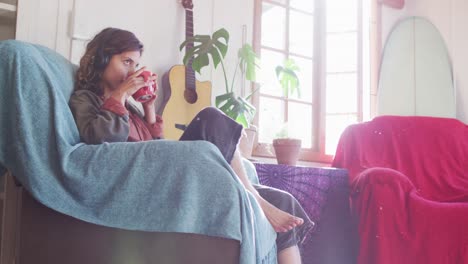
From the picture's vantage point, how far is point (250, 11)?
3262mm

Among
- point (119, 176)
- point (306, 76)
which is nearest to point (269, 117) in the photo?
point (306, 76)

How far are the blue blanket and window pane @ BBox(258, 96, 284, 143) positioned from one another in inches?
72.8

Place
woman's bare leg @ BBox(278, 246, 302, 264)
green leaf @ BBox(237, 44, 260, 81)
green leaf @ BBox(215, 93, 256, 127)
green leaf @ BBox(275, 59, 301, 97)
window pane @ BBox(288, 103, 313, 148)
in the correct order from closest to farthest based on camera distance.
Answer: woman's bare leg @ BBox(278, 246, 302, 264)
green leaf @ BBox(215, 93, 256, 127)
green leaf @ BBox(237, 44, 260, 81)
green leaf @ BBox(275, 59, 301, 97)
window pane @ BBox(288, 103, 313, 148)

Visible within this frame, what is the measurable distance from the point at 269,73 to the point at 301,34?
0.44 metres

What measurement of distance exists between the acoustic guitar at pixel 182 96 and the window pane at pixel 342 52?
1.26 metres

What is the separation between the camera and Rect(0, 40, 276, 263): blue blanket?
4.34ft

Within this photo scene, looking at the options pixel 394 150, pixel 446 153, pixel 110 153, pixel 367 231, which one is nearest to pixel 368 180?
pixel 367 231

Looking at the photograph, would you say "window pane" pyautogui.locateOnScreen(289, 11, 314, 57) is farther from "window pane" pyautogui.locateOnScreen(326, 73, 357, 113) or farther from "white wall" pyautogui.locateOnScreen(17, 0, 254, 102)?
"white wall" pyautogui.locateOnScreen(17, 0, 254, 102)

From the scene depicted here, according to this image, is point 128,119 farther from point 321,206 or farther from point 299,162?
point 299,162

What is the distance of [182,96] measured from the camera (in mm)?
2732

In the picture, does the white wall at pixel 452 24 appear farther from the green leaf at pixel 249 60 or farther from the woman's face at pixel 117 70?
the woman's face at pixel 117 70

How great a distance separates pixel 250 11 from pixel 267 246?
2.09m

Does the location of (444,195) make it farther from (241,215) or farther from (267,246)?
(241,215)

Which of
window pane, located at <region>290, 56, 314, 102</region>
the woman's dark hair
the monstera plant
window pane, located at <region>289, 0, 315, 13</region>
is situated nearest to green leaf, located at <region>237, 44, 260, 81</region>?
the monstera plant
